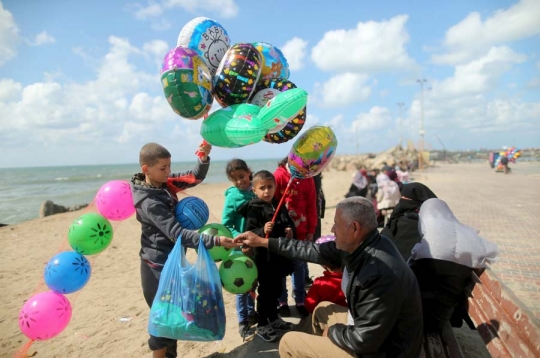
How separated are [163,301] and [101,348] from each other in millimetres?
2092

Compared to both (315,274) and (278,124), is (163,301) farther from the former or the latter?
(315,274)

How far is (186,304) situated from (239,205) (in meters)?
1.37

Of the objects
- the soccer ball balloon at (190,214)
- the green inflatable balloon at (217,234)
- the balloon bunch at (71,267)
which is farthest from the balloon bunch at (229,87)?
the balloon bunch at (71,267)

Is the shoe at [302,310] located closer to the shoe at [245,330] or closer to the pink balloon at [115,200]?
the shoe at [245,330]

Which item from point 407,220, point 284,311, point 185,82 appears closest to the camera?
point 185,82

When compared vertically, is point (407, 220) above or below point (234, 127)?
below

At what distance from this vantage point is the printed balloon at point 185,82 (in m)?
2.71

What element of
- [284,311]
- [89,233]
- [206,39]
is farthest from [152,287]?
[206,39]

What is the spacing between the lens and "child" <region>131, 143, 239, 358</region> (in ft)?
9.18

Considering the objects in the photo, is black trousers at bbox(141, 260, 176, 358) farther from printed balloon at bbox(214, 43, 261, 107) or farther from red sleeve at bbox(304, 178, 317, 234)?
red sleeve at bbox(304, 178, 317, 234)

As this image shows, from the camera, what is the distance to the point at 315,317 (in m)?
3.01

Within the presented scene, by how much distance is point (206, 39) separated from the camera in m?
3.17

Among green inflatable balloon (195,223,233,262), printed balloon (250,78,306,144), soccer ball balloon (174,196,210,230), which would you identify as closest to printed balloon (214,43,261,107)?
printed balloon (250,78,306,144)

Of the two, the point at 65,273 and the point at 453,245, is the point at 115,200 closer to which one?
the point at 65,273
